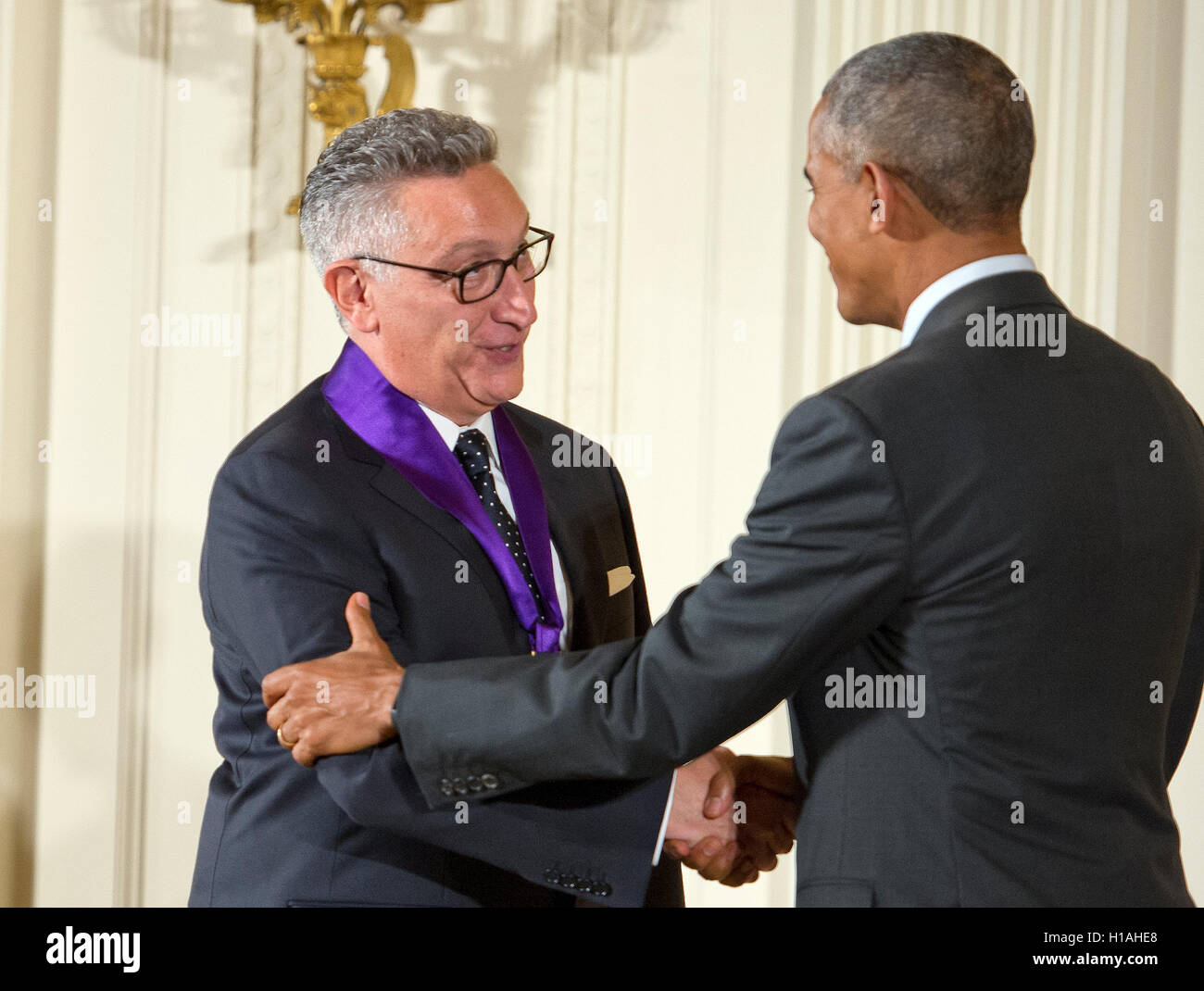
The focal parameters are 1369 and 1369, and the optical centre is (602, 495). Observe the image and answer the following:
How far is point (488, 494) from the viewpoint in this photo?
2.37m

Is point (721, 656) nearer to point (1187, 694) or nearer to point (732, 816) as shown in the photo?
point (732, 816)

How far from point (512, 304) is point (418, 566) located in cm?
53

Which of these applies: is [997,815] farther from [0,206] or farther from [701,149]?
[0,206]

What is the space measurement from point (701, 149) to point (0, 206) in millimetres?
1952

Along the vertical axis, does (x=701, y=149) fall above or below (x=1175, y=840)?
above

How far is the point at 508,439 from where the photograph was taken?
257 cm

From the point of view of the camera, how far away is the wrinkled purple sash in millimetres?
2248

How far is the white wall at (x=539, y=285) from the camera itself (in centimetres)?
382

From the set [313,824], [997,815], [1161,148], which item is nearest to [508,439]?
[313,824]

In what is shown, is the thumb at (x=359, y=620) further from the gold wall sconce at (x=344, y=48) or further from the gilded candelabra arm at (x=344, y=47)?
the gilded candelabra arm at (x=344, y=47)

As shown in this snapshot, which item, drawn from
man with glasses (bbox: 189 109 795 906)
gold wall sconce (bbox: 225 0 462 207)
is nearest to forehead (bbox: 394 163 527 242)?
man with glasses (bbox: 189 109 795 906)

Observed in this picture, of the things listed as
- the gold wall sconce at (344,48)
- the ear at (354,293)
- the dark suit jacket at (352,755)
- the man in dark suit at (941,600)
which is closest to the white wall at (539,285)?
the gold wall sconce at (344,48)

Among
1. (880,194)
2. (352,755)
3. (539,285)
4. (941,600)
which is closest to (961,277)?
(880,194)

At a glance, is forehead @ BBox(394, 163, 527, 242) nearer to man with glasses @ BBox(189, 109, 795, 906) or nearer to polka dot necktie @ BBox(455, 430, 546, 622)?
man with glasses @ BBox(189, 109, 795, 906)
